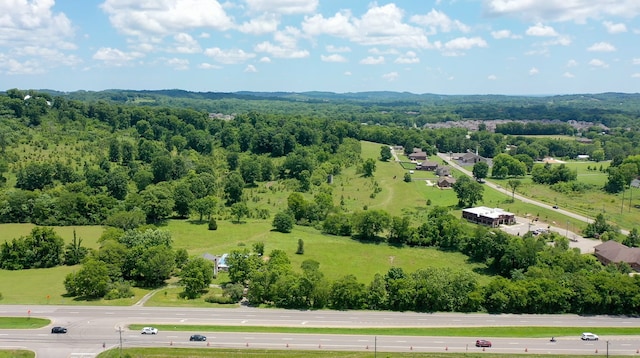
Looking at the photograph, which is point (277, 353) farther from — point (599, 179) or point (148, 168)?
point (599, 179)

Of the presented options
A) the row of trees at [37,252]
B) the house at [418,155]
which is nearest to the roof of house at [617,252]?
the row of trees at [37,252]

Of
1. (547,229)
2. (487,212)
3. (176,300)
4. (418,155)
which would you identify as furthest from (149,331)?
(418,155)

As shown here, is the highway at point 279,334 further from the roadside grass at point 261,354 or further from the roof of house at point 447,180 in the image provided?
the roof of house at point 447,180

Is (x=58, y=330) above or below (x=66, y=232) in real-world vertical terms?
below

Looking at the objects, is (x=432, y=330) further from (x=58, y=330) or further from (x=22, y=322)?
(x=22, y=322)

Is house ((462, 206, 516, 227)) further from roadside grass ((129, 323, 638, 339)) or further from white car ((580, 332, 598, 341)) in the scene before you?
white car ((580, 332, 598, 341))
